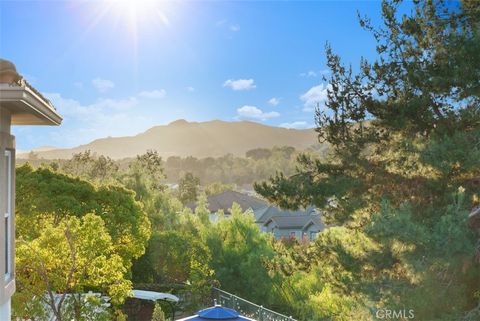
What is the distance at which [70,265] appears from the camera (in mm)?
11281

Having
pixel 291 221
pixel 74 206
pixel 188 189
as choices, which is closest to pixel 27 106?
pixel 74 206

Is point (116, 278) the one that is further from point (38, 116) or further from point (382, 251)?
point (38, 116)

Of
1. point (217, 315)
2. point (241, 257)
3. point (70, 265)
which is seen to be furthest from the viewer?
point (241, 257)

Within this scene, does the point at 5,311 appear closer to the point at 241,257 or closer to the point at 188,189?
the point at 241,257

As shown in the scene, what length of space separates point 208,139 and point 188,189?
76.2 m

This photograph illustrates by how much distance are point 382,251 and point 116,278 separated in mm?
4985

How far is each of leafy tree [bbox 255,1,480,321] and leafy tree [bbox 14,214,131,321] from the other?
3786 mm

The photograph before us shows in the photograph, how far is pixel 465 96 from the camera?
11.1 metres

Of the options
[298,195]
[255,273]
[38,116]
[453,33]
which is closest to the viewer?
[38,116]

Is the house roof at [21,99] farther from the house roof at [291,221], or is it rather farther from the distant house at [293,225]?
the house roof at [291,221]

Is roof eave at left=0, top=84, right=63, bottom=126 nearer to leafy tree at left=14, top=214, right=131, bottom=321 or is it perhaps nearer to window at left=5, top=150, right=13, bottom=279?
window at left=5, top=150, right=13, bottom=279

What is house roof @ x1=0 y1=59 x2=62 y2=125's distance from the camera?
455cm

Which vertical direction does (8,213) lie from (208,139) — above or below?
below

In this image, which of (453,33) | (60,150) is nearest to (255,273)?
(453,33)
